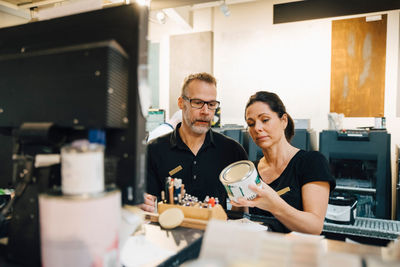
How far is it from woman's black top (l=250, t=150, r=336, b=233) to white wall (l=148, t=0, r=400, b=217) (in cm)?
244

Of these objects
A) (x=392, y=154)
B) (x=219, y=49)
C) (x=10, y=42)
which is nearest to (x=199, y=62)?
(x=219, y=49)

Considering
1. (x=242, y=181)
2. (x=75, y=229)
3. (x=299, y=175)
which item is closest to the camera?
(x=75, y=229)

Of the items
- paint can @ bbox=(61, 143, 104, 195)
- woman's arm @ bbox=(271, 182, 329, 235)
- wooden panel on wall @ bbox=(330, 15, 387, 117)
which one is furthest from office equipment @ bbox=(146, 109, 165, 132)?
paint can @ bbox=(61, 143, 104, 195)

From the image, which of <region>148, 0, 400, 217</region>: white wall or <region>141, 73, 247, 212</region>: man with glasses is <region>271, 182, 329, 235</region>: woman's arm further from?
<region>148, 0, 400, 217</region>: white wall

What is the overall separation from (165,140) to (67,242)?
144 cm

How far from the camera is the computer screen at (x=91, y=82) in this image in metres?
0.64

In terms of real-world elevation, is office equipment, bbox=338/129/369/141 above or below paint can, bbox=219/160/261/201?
above

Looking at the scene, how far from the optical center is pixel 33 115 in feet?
2.39

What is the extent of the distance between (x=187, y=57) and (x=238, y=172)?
12.4ft

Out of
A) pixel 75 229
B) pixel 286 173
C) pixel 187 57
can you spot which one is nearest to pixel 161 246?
pixel 75 229

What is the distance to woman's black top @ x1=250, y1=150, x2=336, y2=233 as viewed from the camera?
1519mm

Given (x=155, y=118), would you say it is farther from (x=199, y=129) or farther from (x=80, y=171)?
(x=80, y=171)

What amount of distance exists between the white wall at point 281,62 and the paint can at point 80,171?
147 inches

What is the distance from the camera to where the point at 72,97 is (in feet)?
2.17
